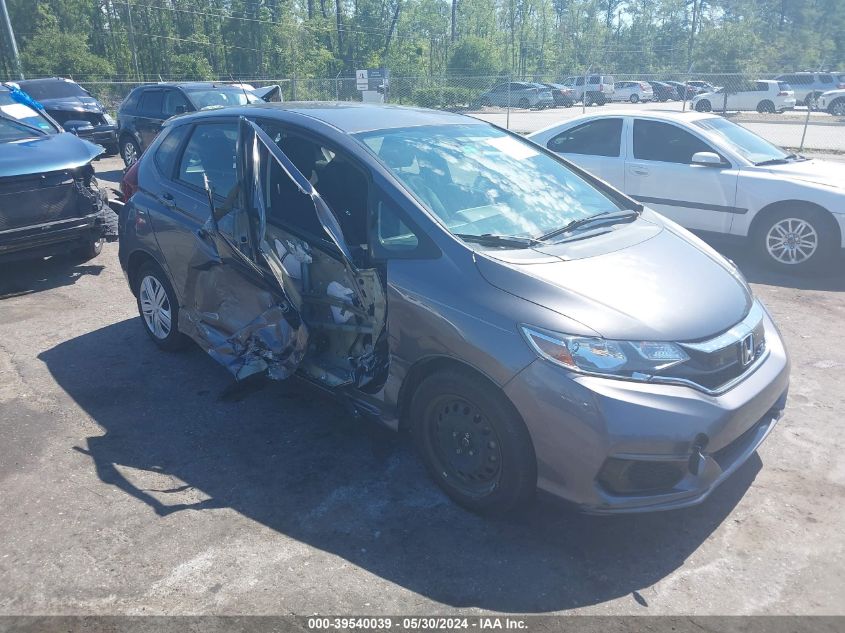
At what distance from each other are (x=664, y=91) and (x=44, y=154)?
147 feet

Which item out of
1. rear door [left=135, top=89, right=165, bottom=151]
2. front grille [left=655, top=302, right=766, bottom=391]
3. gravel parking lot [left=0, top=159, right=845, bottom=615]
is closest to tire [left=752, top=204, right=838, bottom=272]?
gravel parking lot [left=0, top=159, right=845, bottom=615]

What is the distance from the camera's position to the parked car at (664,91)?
45.0 metres

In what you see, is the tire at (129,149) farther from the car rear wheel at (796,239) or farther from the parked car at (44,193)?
the car rear wheel at (796,239)

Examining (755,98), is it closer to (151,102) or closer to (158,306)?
(151,102)

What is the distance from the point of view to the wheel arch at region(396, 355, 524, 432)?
3.12 metres

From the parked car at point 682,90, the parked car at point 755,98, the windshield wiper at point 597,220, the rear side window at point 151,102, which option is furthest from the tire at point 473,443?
the parked car at point 682,90

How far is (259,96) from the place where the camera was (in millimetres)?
12477

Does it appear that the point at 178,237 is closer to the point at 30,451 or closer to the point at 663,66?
the point at 30,451

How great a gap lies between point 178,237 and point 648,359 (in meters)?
3.31

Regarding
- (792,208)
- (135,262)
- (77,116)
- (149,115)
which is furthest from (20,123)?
(77,116)

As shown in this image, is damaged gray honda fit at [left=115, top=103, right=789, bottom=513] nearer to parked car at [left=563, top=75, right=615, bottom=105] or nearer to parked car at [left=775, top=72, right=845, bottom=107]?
parked car at [left=775, top=72, right=845, bottom=107]

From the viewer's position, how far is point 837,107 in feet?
104

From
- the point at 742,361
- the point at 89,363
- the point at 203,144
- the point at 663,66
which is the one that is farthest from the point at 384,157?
the point at 663,66

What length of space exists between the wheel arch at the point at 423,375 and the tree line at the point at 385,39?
2960cm
